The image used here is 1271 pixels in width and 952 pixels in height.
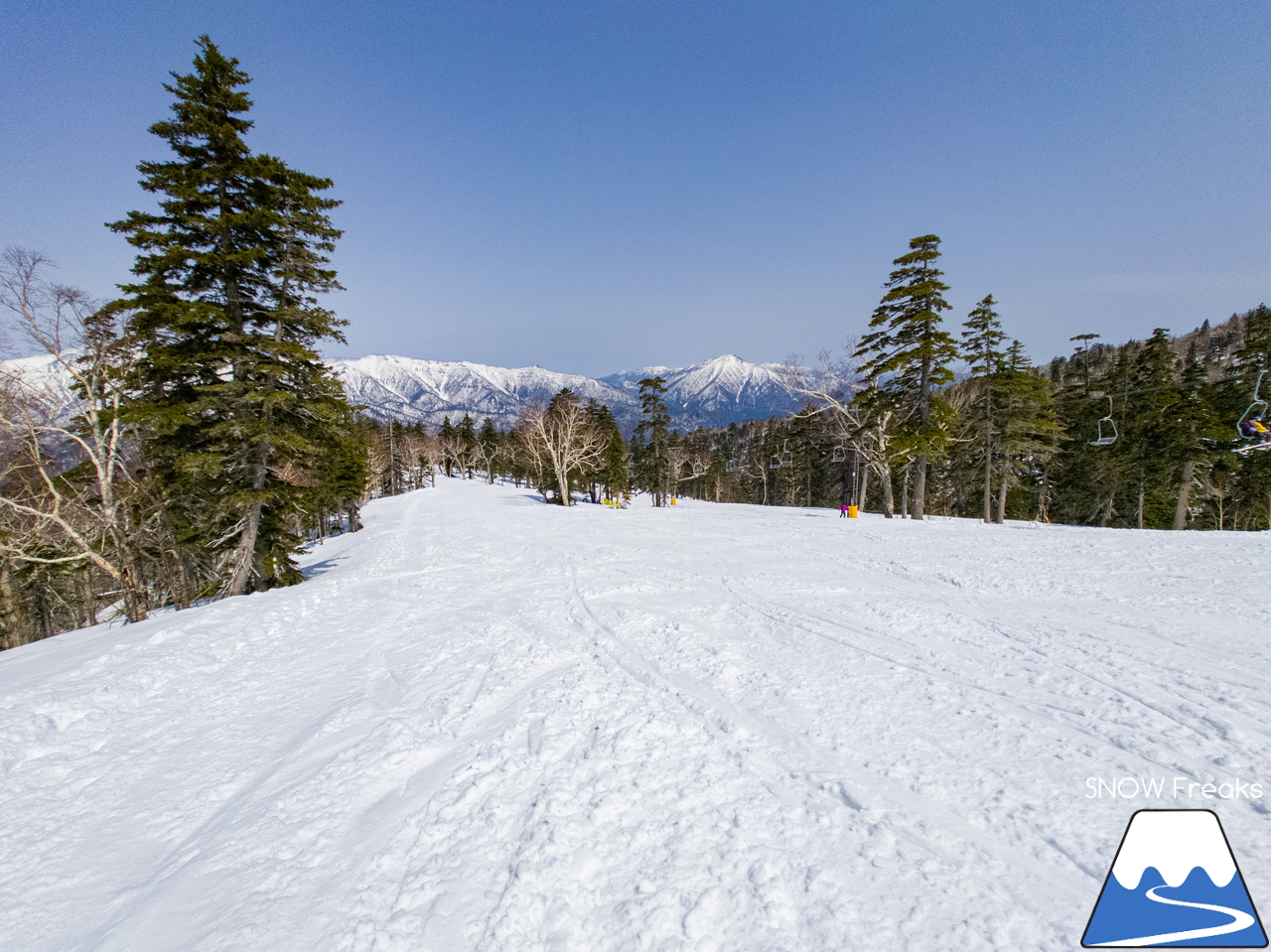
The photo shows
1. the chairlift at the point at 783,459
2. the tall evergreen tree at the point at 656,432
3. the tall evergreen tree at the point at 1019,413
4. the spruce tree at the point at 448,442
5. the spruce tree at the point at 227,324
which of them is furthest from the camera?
the spruce tree at the point at 448,442

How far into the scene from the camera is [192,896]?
2.88 meters

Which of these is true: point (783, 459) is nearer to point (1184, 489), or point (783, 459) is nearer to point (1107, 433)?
point (1107, 433)

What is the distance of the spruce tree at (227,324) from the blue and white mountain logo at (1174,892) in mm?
14636

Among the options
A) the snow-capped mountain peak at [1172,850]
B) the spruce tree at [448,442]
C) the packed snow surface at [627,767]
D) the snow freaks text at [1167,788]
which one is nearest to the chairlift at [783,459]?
the packed snow surface at [627,767]

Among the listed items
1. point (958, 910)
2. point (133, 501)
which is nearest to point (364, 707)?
point (958, 910)

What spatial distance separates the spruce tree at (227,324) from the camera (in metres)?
11.0

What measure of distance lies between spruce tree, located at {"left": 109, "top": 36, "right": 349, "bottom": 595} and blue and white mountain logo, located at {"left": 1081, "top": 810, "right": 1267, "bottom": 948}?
14.6m

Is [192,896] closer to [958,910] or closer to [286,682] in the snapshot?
[286,682]

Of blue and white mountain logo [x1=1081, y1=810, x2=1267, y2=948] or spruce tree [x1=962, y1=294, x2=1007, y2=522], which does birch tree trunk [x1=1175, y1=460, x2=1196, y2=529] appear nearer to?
spruce tree [x1=962, y1=294, x2=1007, y2=522]

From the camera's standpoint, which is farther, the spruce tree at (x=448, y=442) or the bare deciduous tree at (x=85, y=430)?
the spruce tree at (x=448, y=442)

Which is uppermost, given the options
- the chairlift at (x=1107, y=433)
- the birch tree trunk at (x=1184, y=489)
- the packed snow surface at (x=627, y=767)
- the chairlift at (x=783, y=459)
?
the chairlift at (x=1107, y=433)

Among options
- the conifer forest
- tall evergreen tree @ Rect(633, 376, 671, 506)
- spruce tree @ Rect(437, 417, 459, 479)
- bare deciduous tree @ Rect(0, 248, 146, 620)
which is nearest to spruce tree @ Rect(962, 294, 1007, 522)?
the conifer forest

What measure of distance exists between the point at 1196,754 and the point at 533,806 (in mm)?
5286

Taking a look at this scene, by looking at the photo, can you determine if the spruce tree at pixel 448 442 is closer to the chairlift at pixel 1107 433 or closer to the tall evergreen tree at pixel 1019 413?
the tall evergreen tree at pixel 1019 413
